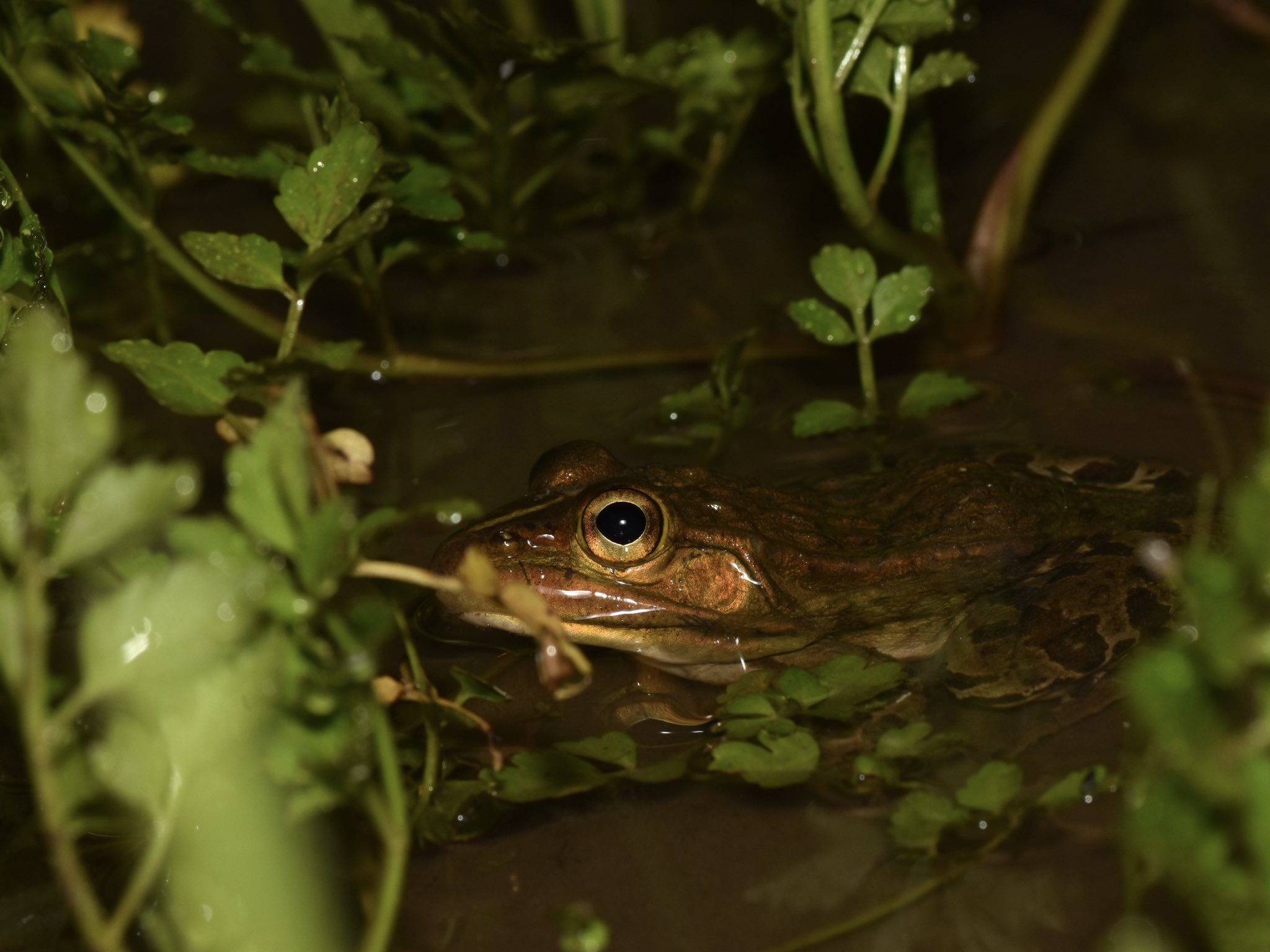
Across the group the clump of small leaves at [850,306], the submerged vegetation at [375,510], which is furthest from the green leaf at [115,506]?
the clump of small leaves at [850,306]

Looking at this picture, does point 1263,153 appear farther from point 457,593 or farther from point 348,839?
point 348,839

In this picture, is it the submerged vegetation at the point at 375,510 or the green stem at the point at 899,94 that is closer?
the submerged vegetation at the point at 375,510

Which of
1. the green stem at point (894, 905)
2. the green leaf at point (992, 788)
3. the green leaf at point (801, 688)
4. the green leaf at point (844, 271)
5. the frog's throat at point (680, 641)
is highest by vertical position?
the green leaf at point (844, 271)

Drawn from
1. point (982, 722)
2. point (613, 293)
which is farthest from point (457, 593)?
point (613, 293)

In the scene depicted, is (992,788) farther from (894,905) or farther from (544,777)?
(544,777)

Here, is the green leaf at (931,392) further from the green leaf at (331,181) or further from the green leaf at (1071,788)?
the green leaf at (331,181)

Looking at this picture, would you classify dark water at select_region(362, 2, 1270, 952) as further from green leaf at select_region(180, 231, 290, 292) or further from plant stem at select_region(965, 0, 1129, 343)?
green leaf at select_region(180, 231, 290, 292)

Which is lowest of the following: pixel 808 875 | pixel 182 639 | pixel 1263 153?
pixel 1263 153

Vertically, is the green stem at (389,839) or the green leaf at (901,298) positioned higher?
the green stem at (389,839)
